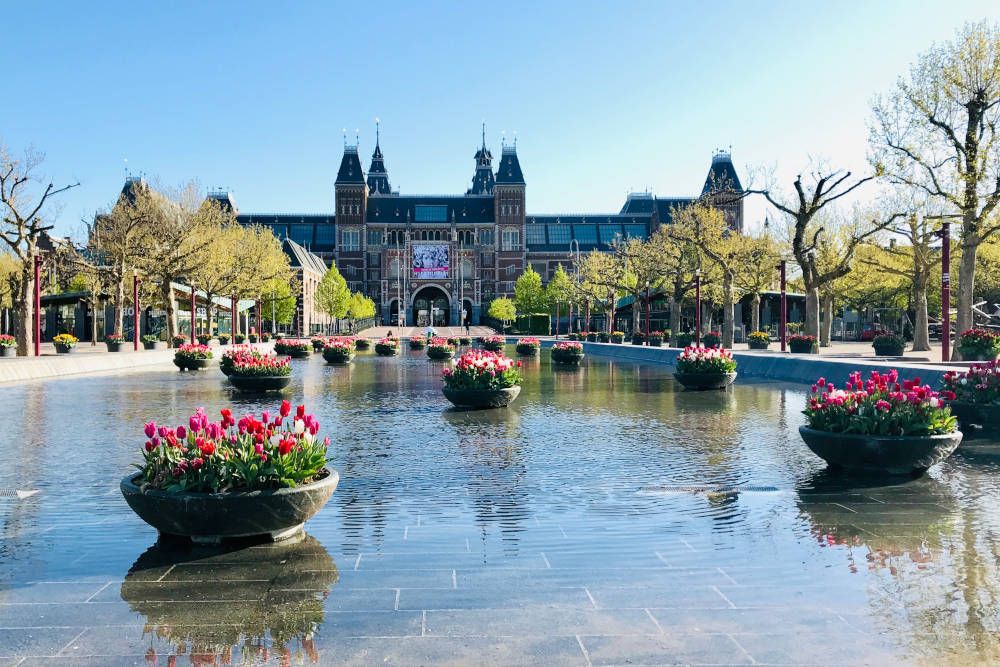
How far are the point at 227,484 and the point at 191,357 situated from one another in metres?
24.0

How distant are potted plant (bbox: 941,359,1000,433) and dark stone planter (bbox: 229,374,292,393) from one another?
13.3 metres

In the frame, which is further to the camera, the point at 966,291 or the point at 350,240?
the point at 350,240

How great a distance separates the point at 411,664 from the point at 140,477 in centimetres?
319

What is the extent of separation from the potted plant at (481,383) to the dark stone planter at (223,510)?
8.71 m

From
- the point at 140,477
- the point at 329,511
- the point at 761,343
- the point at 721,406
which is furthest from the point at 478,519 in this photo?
the point at 761,343

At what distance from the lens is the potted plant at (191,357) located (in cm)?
2811

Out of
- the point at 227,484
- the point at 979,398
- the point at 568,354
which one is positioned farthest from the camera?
the point at 568,354

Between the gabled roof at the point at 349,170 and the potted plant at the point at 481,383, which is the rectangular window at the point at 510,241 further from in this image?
the potted plant at the point at 481,383

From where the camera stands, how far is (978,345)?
24.4 meters

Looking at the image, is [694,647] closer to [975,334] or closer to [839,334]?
[975,334]

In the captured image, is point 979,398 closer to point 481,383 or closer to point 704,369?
point 481,383

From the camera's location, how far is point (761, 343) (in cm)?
4084

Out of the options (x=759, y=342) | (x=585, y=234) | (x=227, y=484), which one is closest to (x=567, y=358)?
(x=759, y=342)

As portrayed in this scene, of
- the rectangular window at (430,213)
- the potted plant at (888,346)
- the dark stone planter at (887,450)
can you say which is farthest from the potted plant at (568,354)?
the rectangular window at (430,213)
